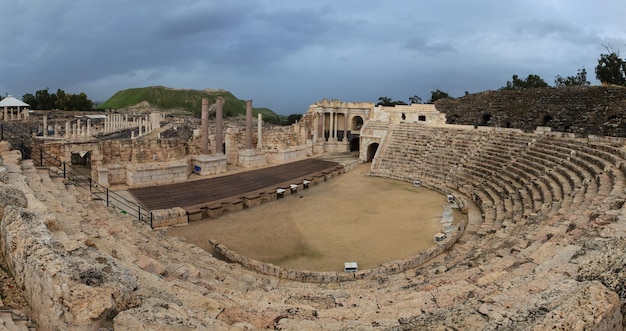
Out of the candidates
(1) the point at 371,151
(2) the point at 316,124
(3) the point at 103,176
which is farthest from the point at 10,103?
(1) the point at 371,151

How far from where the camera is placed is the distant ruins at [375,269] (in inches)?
171

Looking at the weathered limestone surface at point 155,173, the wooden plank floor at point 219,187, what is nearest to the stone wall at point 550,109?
the wooden plank floor at point 219,187

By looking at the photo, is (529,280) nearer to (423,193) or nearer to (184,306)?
(184,306)

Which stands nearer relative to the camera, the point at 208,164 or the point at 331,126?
the point at 208,164

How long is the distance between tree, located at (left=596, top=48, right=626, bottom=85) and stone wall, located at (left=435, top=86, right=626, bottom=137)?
A: 6085 millimetres

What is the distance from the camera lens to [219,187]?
20.5 m

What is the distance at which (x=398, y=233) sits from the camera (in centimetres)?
1405

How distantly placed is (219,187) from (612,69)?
28926 millimetres

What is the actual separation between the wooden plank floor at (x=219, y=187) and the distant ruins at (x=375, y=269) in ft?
5.59

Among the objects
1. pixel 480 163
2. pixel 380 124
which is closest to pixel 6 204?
pixel 480 163

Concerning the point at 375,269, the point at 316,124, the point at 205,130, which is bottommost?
the point at 375,269

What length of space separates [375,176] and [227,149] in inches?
396

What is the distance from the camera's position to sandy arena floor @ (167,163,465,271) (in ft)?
40.0

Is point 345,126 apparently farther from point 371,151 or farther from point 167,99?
point 167,99
